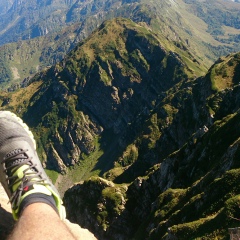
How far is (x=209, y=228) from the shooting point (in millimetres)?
26734

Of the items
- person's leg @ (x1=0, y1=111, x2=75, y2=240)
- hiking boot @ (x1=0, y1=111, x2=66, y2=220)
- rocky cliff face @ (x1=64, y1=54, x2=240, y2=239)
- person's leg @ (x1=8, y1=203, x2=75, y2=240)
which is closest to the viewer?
person's leg @ (x1=8, y1=203, x2=75, y2=240)

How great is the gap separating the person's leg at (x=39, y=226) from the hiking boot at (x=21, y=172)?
0.79m

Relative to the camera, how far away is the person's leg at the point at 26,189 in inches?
375

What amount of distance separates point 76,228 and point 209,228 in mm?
14854

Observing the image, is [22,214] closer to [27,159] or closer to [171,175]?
[27,159]

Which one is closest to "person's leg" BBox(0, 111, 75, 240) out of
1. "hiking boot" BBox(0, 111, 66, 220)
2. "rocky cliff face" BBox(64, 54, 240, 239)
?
"hiking boot" BBox(0, 111, 66, 220)

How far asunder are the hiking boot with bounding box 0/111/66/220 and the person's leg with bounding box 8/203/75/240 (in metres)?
0.79

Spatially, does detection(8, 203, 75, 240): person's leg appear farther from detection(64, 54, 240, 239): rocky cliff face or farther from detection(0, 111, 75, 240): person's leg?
detection(64, 54, 240, 239): rocky cliff face

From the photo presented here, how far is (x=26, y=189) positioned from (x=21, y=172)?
1.44 metres

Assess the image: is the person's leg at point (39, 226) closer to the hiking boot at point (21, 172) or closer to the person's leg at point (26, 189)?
the person's leg at point (26, 189)

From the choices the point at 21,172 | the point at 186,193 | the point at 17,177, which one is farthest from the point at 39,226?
the point at 186,193

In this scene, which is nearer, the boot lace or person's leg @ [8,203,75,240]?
person's leg @ [8,203,75,240]

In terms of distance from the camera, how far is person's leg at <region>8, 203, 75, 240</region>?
360 inches

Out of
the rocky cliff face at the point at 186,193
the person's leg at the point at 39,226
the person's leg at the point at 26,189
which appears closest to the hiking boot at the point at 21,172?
the person's leg at the point at 26,189
